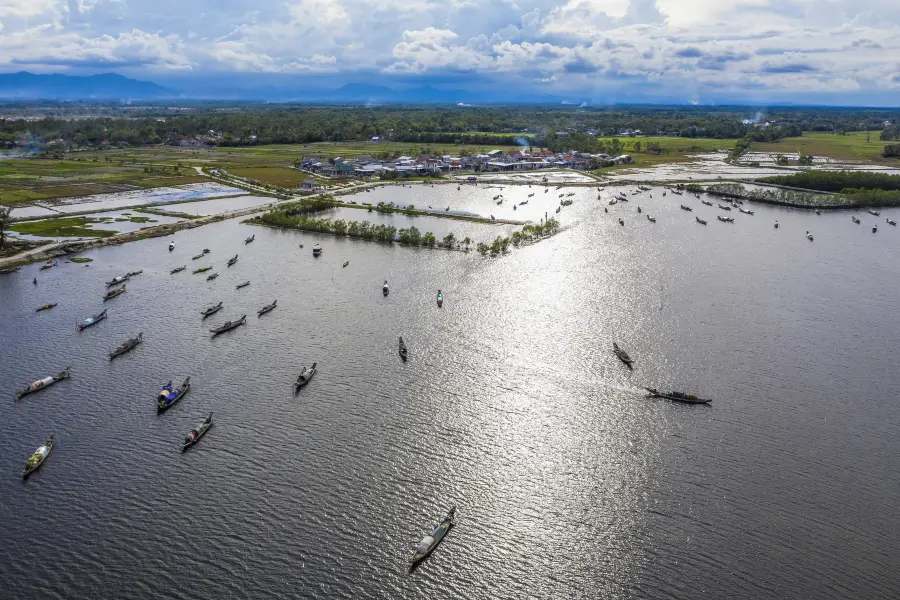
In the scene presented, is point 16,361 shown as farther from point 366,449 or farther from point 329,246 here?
point 329,246

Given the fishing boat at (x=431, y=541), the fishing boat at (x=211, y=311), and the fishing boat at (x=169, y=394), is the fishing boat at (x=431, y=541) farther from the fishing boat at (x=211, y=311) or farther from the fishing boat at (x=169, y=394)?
the fishing boat at (x=211, y=311)

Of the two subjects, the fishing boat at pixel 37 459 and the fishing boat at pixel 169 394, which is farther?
the fishing boat at pixel 169 394

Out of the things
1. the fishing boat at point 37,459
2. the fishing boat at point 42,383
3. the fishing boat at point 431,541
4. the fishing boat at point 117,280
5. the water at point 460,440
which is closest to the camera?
the water at point 460,440

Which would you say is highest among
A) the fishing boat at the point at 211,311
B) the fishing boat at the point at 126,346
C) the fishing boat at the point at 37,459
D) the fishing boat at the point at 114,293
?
the fishing boat at the point at 114,293

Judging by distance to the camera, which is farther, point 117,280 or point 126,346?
point 117,280

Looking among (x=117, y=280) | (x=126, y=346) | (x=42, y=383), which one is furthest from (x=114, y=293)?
(x=42, y=383)

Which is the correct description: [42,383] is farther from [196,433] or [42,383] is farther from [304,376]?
[304,376]

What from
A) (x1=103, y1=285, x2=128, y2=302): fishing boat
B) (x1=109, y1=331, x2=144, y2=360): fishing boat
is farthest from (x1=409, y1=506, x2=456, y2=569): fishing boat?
(x1=103, y1=285, x2=128, y2=302): fishing boat

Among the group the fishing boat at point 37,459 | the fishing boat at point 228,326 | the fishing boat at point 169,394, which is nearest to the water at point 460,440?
the fishing boat at point 37,459
